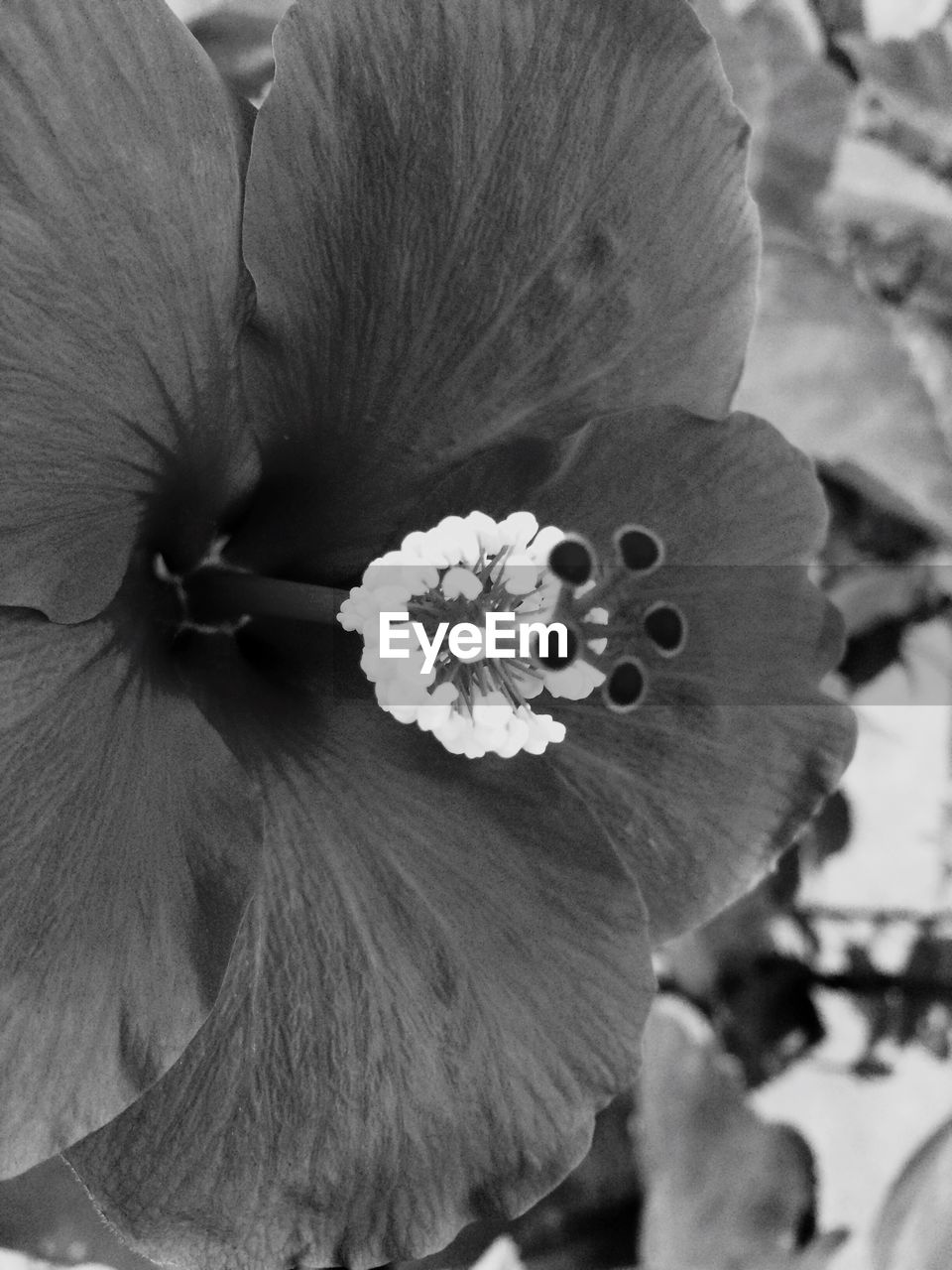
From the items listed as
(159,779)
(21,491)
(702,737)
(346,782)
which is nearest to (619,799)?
(702,737)

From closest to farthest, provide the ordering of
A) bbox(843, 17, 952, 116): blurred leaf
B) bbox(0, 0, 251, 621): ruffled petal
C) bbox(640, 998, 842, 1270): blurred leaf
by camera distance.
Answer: bbox(0, 0, 251, 621): ruffled petal < bbox(640, 998, 842, 1270): blurred leaf < bbox(843, 17, 952, 116): blurred leaf

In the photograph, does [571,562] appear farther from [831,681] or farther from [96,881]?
[831,681]

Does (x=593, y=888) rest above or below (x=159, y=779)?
below

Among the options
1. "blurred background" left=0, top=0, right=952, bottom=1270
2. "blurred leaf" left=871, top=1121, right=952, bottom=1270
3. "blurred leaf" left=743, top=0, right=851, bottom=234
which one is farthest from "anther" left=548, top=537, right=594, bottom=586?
"blurred leaf" left=871, top=1121, right=952, bottom=1270

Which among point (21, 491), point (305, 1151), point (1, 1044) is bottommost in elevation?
point (305, 1151)

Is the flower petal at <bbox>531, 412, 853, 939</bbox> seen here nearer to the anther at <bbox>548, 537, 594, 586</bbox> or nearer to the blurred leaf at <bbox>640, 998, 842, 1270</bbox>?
the anther at <bbox>548, 537, 594, 586</bbox>

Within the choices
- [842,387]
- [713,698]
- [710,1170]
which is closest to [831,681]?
[842,387]

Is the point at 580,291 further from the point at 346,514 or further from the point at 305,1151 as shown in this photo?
the point at 305,1151

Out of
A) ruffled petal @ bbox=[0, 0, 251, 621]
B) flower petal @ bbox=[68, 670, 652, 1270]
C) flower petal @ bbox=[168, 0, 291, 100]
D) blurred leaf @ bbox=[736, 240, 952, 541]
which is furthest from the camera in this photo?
blurred leaf @ bbox=[736, 240, 952, 541]
